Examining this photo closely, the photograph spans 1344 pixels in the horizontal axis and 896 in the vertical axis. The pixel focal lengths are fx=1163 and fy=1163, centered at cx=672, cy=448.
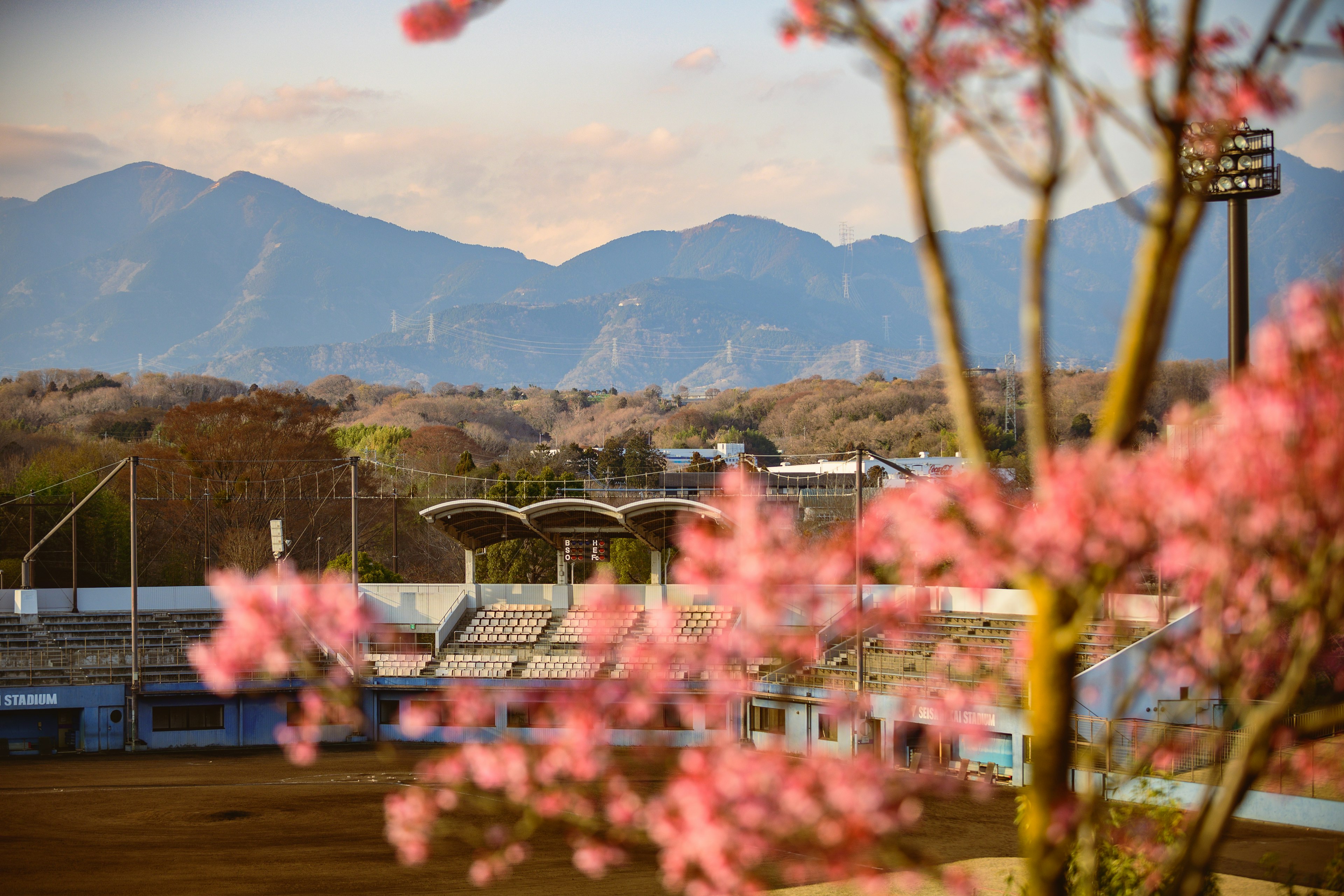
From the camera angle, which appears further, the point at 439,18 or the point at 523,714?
the point at 523,714

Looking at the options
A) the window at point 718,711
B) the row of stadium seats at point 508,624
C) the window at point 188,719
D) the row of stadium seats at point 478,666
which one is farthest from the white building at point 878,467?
the window at point 718,711

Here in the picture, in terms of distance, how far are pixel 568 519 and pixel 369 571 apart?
27.2ft

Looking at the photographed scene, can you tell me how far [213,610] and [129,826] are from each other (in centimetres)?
1620

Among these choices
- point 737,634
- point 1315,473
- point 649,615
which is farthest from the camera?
point 649,615

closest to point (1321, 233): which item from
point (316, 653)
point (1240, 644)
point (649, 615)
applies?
point (649, 615)

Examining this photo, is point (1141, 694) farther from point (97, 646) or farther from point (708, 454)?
point (708, 454)

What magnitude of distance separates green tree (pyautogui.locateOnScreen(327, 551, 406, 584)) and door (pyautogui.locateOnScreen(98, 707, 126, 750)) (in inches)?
324

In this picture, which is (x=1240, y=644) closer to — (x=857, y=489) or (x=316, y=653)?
(x=857, y=489)

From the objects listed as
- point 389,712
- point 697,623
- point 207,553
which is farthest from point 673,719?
point 207,553

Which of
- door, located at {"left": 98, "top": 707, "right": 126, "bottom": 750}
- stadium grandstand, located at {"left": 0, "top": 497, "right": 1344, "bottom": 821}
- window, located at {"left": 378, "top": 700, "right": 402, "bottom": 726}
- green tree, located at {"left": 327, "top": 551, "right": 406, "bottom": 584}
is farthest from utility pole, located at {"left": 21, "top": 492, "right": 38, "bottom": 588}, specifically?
window, located at {"left": 378, "top": 700, "right": 402, "bottom": 726}

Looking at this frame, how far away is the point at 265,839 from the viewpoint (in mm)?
21344

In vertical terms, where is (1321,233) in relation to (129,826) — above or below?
above

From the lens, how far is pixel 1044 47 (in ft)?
12.0

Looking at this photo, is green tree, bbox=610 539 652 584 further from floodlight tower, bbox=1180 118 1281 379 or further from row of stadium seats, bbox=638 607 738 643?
floodlight tower, bbox=1180 118 1281 379
